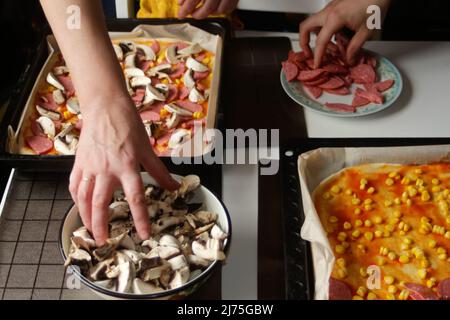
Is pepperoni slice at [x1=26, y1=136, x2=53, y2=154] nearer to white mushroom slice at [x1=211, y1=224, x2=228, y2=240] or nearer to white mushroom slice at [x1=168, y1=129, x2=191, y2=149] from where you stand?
white mushroom slice at [x1=168, y1=129, x2=191, y2=149]

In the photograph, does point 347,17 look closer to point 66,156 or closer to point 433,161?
point 433,161

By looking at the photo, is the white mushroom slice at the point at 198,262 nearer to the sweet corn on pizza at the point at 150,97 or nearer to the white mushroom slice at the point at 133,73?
the sweet corn on pizza at the point at 150,97

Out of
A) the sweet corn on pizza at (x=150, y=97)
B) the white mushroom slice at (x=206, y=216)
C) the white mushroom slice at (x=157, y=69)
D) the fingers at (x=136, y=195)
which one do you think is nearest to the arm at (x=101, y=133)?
the fingers at (x=136, y=195)

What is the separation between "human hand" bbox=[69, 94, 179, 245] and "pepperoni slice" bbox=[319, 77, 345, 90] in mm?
864

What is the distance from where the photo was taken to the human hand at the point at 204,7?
187 cm

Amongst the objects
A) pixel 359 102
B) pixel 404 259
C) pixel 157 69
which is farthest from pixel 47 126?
pixel 404 259

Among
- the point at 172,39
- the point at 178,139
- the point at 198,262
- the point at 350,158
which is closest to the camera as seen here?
the point at 198,262

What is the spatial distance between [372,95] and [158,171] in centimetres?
90

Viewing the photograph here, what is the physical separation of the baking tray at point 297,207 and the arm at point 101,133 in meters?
0.32

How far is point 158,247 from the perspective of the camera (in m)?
1.19

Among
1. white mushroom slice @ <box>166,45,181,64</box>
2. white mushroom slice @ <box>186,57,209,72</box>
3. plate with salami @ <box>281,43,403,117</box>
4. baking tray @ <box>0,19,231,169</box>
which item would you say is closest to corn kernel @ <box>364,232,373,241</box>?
plate with salami @ <box>281,43,403,117</box>

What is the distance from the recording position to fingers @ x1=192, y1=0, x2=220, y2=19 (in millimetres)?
1877

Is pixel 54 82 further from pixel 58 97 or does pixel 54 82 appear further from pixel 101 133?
pixel 101 133
